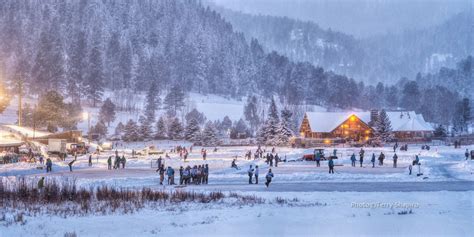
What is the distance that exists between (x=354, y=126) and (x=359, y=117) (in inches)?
78.5

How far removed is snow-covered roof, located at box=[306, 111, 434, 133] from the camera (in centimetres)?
8506

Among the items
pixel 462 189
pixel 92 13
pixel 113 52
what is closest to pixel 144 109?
pixel 113 52

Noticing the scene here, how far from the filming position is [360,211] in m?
18.1

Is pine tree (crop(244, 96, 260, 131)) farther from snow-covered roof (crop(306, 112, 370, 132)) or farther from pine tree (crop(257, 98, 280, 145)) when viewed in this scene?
pine tree (crop(257, 98, 280, 145))

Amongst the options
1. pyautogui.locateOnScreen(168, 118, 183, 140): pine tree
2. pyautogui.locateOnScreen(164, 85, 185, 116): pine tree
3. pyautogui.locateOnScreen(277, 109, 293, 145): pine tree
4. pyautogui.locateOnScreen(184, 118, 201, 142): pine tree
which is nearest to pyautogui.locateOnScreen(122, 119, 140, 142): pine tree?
pyautogui.locateOnScreen(168, 118, 183, 140): pine tree

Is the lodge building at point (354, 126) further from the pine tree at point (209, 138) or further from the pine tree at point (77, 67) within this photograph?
the pine tree at point (77, 67)

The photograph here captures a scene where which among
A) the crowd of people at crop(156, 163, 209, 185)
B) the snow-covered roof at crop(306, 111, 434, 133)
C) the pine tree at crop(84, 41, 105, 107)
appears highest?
the pine tree at crop(84, 41, 105, 107)

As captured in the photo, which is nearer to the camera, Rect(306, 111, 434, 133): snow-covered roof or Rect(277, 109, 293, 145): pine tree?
Rect(277, 109, 293, 145): pine tree

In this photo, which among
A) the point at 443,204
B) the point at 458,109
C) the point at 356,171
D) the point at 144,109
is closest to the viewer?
the point at 443,204

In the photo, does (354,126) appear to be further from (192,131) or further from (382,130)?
(192,131)

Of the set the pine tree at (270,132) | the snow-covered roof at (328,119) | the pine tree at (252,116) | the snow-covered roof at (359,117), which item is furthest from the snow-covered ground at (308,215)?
the pine tree at (252,116)

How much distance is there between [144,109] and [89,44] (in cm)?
4812

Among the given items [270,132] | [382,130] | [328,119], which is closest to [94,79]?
[270,132]

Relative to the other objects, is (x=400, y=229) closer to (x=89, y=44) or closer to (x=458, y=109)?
(x=458, y=109)
